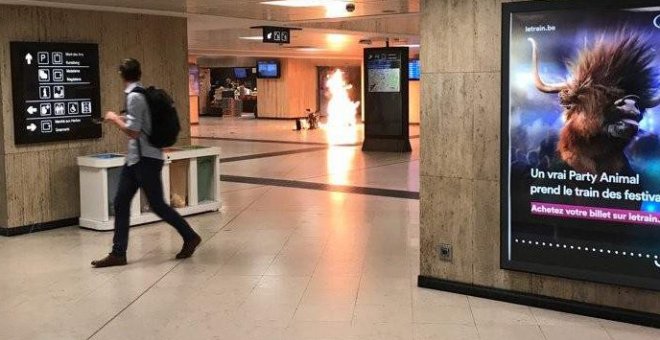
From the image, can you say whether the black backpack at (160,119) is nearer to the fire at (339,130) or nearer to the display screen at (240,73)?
the fire at (339,130)

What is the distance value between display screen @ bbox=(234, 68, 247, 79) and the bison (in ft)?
119

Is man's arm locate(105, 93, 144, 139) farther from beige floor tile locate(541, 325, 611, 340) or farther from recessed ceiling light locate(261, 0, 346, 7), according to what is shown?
beige floor tile locate(541, 325, 611, 340)

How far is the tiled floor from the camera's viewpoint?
182 inches

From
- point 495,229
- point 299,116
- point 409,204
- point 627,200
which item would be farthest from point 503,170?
point 299,116

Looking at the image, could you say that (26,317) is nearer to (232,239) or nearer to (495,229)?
(232,239)

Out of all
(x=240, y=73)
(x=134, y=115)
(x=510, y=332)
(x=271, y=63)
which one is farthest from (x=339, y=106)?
(x=510, y=332)

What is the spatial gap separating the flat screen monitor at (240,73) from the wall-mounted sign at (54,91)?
32056mm

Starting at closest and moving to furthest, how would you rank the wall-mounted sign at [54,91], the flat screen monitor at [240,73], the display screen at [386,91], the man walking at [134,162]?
the man walking at [134,162] < the wall-mounted sign at [54,91] < the display screen at [386,91] < the flat screen monitor at [240,73]

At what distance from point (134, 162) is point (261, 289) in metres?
1.62

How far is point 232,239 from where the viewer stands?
7477 millimetres

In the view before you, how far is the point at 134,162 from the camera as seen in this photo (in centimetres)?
623

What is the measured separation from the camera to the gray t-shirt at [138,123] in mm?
6152

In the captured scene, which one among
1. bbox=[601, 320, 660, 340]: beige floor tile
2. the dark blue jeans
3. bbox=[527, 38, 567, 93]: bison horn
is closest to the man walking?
the dark blue jeans

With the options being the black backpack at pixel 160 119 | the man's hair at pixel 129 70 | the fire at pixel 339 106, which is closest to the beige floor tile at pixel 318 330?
the black backpack at pixel 160 119
